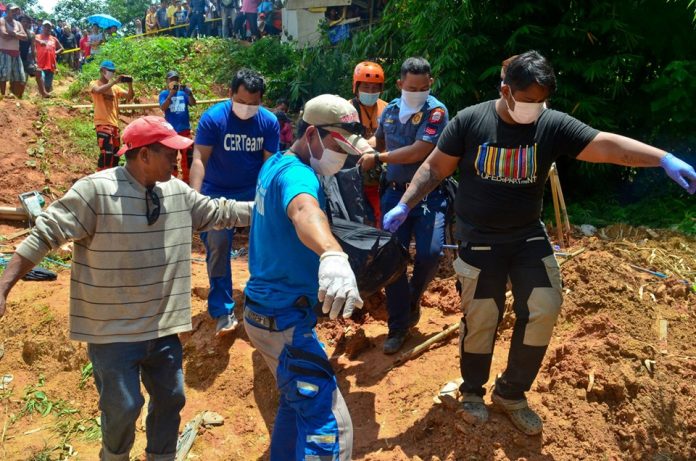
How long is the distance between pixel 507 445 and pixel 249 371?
222cm

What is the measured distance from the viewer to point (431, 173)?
12.3 ft

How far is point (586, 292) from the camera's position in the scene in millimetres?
4746

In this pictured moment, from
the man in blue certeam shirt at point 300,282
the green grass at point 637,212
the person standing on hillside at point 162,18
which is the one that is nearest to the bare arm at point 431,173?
the man in blue certeam shirt at point 300,282

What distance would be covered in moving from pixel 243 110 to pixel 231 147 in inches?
12.3

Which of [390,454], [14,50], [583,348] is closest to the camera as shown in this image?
[390,454]

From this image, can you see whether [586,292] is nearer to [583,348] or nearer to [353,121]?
[583,348]

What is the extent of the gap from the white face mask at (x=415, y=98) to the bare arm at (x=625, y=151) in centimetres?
172

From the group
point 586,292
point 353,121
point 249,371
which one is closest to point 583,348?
point 586,292

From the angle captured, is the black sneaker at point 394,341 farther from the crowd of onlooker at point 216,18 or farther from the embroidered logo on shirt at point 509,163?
the crowd of onlooker at point 216,18

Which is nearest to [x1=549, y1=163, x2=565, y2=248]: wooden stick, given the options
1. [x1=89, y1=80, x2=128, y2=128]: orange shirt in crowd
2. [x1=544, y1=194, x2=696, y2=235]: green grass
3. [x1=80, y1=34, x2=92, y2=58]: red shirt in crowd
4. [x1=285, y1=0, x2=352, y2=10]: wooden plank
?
[x1=544, y1=194, x2=696, y2=235]: green grass

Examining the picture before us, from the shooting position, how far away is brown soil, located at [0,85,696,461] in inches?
146

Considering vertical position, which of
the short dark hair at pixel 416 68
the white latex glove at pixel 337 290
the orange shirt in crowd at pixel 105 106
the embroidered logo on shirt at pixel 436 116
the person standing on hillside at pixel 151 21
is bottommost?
the orange shirt in crowd at pixel 105 106

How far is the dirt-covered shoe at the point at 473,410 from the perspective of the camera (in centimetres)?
364

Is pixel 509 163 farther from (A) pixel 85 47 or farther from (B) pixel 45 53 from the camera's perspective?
(A) pixel 85 47
